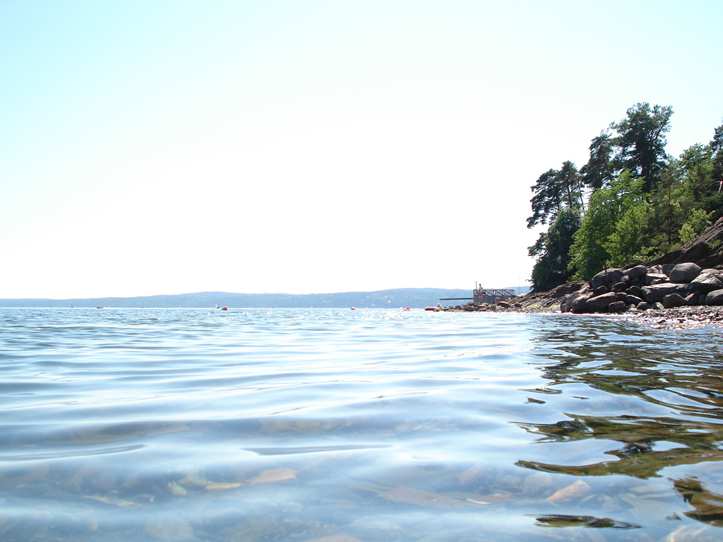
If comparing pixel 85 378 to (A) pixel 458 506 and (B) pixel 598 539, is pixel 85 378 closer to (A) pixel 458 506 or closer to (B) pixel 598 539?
(A) pixel 458 506

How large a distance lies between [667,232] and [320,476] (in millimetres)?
53434

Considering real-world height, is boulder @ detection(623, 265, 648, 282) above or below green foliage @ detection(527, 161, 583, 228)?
below

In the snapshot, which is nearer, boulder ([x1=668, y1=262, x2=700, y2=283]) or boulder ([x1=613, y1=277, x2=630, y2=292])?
boulder ([x1=668, y1=262, x2=700, y2=283])

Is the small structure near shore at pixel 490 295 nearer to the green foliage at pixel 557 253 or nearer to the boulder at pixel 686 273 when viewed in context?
the green foliage at pixel 557 253

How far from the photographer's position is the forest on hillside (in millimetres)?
48750

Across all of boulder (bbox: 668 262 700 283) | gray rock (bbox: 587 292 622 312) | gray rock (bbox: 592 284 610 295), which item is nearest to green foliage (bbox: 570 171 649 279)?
gray rock (bbox: 592 284 610 295)

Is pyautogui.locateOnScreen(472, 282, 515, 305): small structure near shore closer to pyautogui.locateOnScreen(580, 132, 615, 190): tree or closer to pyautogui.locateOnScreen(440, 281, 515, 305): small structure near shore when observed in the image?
pyautogui.locateOnScreen(440, 281, 515, 305): small structure near shore

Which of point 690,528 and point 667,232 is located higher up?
point 667,232

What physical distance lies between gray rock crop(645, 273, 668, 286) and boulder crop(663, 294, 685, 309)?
4323mm

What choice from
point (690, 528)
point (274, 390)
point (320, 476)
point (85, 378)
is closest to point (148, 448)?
point (320, 476)

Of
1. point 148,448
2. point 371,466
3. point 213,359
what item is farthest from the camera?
point 213,359

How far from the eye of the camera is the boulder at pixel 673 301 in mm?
27158

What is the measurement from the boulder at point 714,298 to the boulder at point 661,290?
2.66 meters

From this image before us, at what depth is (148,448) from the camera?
11.6ft
